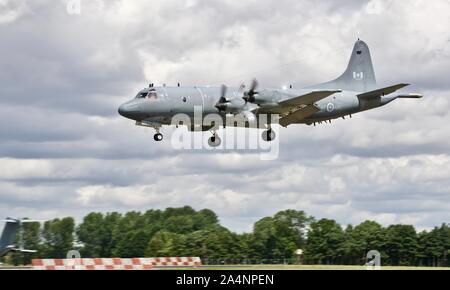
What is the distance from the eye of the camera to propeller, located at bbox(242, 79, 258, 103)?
5378 centimetres

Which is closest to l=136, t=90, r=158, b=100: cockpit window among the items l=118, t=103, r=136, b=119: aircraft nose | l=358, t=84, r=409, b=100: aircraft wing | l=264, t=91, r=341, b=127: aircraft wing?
l=118, t=103, r=136, b=119: aircraft nose

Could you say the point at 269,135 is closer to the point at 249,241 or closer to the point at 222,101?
the point at 222,101

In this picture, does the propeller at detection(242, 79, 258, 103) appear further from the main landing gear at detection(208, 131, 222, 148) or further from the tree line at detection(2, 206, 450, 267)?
the tree line at detection(2, 206, 450, 267)

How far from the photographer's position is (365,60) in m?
64.2

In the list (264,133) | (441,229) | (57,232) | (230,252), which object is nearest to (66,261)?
(264,133)

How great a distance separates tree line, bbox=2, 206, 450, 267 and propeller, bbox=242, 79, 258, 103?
18.7 meters

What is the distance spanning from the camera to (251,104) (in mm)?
54531

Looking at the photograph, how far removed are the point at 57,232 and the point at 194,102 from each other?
33.0 meters

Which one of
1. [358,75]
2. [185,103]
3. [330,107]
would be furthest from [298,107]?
[358,75]

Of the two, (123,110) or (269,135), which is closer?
(123,110)

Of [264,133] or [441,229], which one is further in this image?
[441,229]

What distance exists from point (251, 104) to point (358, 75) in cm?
1218
